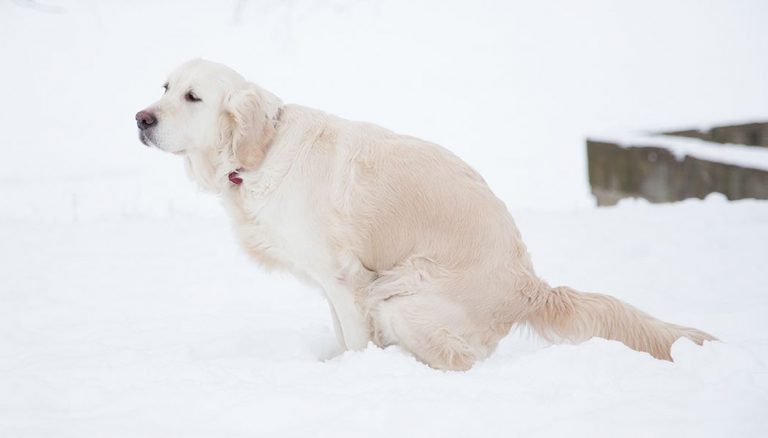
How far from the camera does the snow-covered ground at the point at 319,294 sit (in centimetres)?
244

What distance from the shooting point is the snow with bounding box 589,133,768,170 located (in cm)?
667

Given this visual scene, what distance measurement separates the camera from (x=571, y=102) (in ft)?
48.6

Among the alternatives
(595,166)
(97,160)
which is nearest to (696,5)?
(595,166)

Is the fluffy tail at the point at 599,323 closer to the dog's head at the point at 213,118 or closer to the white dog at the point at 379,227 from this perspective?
the white dog at the point at 379,227

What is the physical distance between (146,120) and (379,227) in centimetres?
107

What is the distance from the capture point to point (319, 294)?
4285mm

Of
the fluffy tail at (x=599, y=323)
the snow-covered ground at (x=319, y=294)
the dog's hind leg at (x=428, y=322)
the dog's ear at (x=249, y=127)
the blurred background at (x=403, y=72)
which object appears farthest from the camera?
the blurred background at (x=403, y=72)

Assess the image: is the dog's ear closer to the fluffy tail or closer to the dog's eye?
the dog's eye

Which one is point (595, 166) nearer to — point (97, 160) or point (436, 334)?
point (436, 334)

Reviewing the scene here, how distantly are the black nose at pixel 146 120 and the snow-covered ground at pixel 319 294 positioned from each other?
0.95 m

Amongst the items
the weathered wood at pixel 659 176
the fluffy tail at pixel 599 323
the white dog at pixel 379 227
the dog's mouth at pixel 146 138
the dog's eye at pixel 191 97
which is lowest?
the weathered wood at pixel 659 176

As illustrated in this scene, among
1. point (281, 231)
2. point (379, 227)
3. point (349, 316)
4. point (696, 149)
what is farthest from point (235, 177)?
point (696, 149)

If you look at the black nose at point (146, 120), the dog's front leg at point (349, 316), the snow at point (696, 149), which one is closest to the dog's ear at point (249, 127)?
the black nose at point (146, 120)

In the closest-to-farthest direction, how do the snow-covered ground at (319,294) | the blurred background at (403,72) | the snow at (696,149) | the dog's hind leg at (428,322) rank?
the snow-covered ground at (319,294) < the dog's hind leg at (428,322) < the snow at (696,149) < the blurred background at (403,72)
